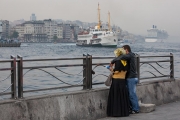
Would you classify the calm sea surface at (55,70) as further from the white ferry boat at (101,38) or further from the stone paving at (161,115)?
the white ferry boat at (101,38)

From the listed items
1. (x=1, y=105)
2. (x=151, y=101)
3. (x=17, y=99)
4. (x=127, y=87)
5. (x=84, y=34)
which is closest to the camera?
(x=1, y=105)

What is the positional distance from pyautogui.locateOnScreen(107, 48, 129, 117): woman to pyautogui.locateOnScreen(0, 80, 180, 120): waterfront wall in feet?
0.94

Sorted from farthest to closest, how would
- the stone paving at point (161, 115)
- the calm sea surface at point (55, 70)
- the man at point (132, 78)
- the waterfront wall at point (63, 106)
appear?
the calm sea surface at point (55, 70) < the man at point (132, 78) < the stone paving at point (161, 115) < the waterfront wall at point (63, 106)

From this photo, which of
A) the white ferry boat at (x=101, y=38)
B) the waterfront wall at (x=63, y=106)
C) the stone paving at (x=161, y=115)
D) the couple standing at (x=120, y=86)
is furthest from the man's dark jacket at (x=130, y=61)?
the white ferry boat at (x=101, y=38)

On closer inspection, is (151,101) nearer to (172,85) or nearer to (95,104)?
(172,85)

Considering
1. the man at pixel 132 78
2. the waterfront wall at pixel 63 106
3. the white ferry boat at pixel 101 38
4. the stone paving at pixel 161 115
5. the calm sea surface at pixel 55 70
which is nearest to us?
the waterfront wall at pixel 63 106

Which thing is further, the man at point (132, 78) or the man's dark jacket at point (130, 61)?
the man at point (132, 78)

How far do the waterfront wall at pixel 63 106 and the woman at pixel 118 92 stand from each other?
287 mm

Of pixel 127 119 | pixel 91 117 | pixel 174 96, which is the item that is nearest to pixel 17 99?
pixel 91 117

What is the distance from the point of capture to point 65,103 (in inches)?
286

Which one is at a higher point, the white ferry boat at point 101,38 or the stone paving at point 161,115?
the white ferry boat at point 101,38

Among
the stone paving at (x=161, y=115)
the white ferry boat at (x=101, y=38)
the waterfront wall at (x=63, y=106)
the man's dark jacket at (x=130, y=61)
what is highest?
the white ferry boat at (x=101, y=38)

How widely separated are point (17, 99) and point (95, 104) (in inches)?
78.9

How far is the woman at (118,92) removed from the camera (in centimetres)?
789
